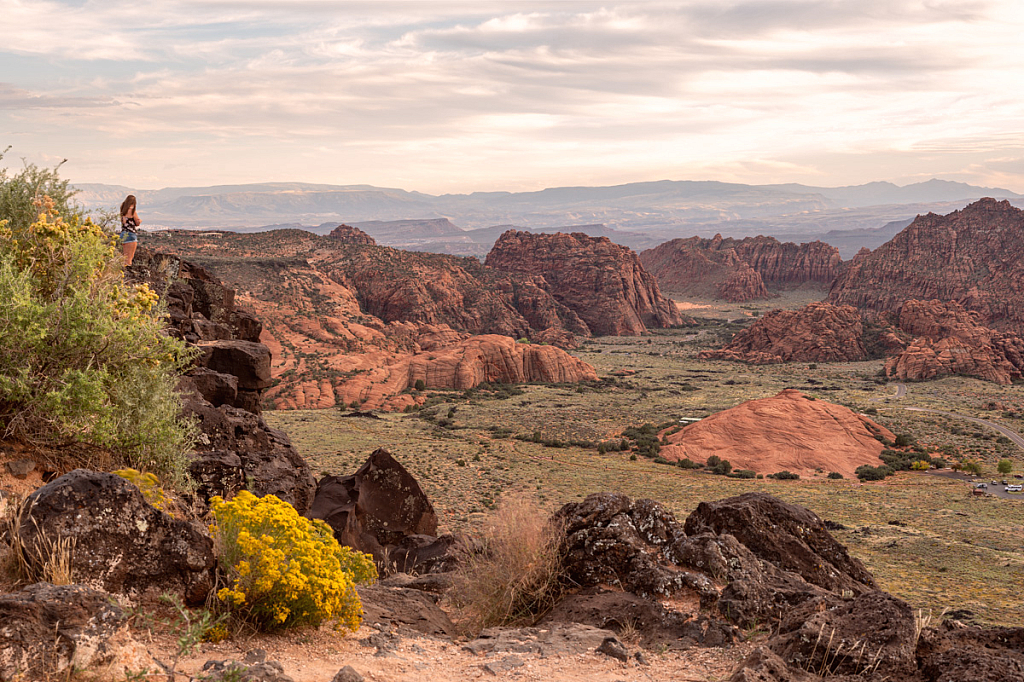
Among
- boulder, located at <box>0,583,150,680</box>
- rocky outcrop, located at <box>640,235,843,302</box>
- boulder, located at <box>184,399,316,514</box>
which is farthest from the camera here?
rocky outcrop, located at <box>640,235,843,302</box>

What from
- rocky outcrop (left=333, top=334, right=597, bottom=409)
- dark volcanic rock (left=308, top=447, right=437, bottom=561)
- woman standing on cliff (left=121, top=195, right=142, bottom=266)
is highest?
woman standing on cliff (left=121, top=195, right=142, bottom=266)

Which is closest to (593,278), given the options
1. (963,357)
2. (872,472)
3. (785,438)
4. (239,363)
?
(963,357)

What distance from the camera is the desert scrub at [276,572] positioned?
20.8ft

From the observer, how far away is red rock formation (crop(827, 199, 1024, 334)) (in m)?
113

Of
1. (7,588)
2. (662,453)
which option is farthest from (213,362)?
(662,453)

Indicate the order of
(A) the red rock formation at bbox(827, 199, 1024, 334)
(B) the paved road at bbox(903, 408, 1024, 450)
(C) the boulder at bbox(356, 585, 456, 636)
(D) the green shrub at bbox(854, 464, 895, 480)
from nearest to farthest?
(C) the boulder at bbox(356, 585, 456, 636) < (D) the green shrub at bbox(854, 464, 895, 480) < (B) the paved road at bbox(903, 408, 1024, 450) < (A) the red rock formation at bbox(827, 199, 1024, 334)

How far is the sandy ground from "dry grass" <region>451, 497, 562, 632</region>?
4.74ft

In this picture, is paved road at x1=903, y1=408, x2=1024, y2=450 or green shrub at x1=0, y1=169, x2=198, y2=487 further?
paved road at x1=903, y1=408, x2=1024, y2=450

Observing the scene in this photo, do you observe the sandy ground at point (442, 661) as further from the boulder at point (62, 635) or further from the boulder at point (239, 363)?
the boulder at point (239, 363)

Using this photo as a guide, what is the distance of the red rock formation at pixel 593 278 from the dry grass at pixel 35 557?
11475 cm

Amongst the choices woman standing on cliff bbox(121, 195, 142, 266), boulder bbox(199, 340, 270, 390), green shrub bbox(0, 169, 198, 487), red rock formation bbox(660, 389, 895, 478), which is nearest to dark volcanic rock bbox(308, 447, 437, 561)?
boulder bbox(199, 340, 270, 390)

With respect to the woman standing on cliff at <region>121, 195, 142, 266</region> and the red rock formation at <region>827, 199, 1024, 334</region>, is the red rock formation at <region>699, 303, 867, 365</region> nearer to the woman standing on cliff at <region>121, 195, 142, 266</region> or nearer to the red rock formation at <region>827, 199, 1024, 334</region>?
the red rock formation at <region>827, 199, 1024, 334</region>

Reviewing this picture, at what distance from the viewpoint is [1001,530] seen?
2545 cm

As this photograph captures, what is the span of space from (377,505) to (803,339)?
85.3 meters
